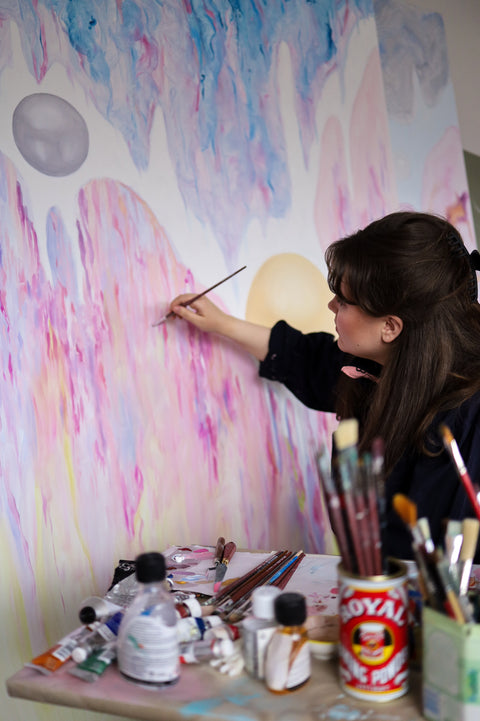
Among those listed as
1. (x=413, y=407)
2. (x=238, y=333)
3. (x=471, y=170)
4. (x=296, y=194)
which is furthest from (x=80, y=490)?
(x=471, y=170)

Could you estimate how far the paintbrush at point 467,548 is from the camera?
648 mm

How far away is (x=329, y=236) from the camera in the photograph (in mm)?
1763

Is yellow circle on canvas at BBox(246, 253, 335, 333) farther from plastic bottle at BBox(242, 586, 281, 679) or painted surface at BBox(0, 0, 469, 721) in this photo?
plastic bottle at BBox(242, 586, 281, 679)

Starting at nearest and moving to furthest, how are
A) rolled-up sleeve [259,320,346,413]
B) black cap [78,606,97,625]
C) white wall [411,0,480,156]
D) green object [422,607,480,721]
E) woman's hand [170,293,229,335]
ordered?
Answer: green object [422,607,480,721]
black cap [78,606,97,625]
woman's hand [170,293,229,335]
rolled-up sleeve [259,320,346,413]
white wall [411,0,480,156]

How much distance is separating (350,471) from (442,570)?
0.41 ft

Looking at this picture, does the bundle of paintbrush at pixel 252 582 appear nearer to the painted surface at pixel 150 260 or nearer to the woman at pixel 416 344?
the woman at pixel 416 344

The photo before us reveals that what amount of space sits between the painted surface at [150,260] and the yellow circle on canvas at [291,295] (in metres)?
0.02

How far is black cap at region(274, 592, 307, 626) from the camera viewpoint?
666 millimetres

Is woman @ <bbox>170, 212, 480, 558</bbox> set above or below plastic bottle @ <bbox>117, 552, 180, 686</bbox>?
above

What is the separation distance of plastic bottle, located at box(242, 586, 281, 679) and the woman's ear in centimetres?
62

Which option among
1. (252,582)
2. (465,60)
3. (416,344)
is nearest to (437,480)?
(416,344)

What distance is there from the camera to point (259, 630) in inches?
27.2

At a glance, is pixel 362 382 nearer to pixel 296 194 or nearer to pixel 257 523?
pixel 257 523

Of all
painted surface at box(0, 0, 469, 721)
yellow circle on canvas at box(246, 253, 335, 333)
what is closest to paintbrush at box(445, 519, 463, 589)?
painted surface at box(0, 0, 469, 721)
